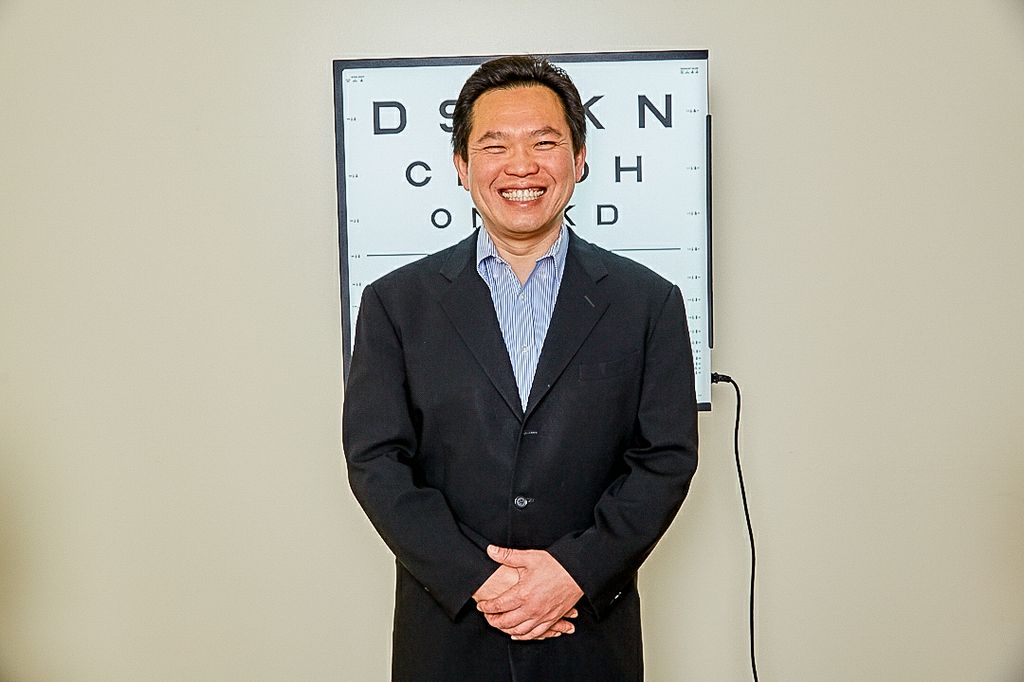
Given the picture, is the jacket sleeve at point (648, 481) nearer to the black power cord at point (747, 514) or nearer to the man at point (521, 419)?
the man at point (521, 419)

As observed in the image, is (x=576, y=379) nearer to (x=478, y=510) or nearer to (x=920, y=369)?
(x=478, y=510)

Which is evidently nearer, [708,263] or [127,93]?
[708,263]

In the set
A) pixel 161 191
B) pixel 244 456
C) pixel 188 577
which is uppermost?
pixel 161 191

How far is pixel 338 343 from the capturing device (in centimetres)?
265

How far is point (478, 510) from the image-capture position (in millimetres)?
1782

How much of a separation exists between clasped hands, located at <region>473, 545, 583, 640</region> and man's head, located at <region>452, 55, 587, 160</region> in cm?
67

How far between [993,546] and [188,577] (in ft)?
6.38

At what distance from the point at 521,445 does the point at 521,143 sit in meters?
0.48

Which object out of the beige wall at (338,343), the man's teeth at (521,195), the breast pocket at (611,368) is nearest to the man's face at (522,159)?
the man's teeth at (521,195)

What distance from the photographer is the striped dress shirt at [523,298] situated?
1812 mm

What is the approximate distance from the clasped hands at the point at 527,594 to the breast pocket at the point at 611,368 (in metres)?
0.29

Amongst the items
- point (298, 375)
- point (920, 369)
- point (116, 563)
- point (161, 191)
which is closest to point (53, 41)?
point (161, 191)

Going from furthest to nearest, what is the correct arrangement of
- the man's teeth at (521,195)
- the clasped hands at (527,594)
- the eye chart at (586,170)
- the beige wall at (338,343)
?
the beige wall at (338,343) < the eye chart at (586,170) < the man's teeth at (521,195) < the clasped hands at (527,594)

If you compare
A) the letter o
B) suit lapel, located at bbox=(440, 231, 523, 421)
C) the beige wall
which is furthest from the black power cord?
suit lapel, located at bbox=(440, 231, 523, 421)
